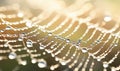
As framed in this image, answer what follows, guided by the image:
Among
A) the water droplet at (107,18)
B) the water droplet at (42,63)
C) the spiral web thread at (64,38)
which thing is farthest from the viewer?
the water droplet at (107,18)

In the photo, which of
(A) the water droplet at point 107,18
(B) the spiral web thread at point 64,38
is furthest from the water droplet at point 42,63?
(A) the water droplet at point 107,18

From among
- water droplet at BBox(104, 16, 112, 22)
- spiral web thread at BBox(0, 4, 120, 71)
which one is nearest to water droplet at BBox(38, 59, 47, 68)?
spiral web thread at BBox(0, 4, 120, 71)

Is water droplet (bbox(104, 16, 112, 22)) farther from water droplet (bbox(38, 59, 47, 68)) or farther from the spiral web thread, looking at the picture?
water droplet (bbox(38, 59, 47, 68))

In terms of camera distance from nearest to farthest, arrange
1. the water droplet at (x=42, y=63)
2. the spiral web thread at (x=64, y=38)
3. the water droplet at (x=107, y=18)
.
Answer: the water droplet at (x=42, y=63) < the spiral web thread at (x=64, y=38) < the water droplet at (x=107, y=18)

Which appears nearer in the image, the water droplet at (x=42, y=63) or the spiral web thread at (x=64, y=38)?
the water droplet at (x=42, y=63)

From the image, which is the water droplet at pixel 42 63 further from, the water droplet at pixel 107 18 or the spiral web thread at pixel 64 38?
the water droplet at pixel 107 18

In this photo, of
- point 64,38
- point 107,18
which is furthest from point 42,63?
point 107,18

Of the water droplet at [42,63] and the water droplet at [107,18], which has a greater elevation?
the water droplet at [107,18]

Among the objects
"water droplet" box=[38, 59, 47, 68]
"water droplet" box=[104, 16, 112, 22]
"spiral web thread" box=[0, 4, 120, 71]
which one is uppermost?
"water droplet" box=[104, 16, 112, 22]

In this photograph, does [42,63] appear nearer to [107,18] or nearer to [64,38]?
[64,38]
